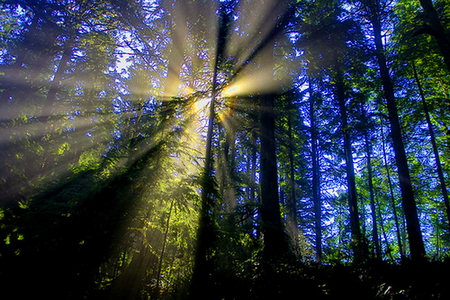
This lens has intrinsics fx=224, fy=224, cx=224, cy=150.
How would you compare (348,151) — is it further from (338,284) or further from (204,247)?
(204,247)

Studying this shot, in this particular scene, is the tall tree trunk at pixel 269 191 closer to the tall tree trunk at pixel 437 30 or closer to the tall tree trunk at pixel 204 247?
the tall tree trunk at pixel 204 247

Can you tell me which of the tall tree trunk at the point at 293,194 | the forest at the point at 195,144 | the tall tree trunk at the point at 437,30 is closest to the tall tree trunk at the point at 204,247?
the forest at the point at 195,144

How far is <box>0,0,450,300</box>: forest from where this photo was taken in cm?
343

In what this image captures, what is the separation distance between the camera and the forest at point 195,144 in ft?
11.3

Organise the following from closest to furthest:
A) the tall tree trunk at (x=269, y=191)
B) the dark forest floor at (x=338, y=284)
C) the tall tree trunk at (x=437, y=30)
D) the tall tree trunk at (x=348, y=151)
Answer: the dark forest floor at (x=338, y=284), the tall tree trunk at (x=269, y=191), the tall tree trunk at (x=437, y=30), the tall tree trunk at (x=348, y=151)

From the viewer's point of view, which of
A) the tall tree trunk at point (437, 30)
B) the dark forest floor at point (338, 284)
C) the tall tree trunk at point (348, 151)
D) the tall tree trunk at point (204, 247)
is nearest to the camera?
the dark forest floor at point (338, 284)

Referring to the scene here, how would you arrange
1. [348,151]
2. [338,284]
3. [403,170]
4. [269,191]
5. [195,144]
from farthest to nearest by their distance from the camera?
[348,151], [403,170], [269,191], [195,144], [338,284]

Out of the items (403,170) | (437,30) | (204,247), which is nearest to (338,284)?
(204,247)

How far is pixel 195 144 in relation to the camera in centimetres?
544

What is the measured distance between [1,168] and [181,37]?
22.8ft

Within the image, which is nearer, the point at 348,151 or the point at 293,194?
the point at 348,151

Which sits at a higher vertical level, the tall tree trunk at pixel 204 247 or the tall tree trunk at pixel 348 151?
the tall tree trunk at pixel 348 151

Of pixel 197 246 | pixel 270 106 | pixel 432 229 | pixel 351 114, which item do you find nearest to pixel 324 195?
pixel 351 114

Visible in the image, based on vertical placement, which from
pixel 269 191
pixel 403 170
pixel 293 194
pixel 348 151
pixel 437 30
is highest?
pixel 437 30
